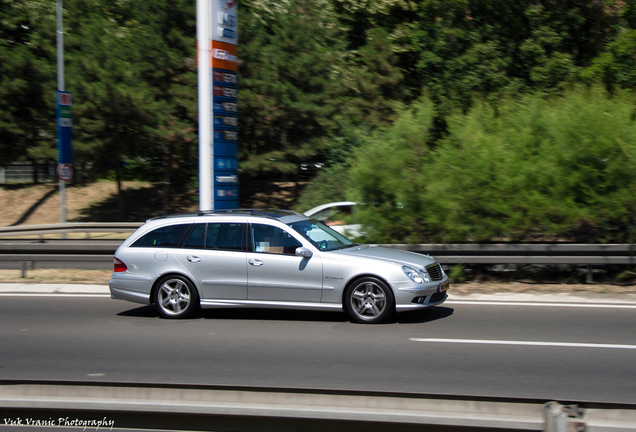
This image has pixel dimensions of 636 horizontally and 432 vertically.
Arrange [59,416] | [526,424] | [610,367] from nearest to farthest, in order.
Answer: [526,424] → [59,416] → [610,367]

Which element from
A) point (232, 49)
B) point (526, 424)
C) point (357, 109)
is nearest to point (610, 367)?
point (526, 424)

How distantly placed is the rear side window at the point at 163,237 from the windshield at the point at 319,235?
1.64 meters

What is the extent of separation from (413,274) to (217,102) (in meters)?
7.35

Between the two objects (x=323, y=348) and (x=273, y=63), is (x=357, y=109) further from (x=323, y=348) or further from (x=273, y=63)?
(x=323, y=348)

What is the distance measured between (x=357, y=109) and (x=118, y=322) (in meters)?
20.7

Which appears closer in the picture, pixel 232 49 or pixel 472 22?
pixel 232 49

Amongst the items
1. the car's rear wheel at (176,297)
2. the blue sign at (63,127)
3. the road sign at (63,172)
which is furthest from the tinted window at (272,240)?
the blue sign at (63,127)

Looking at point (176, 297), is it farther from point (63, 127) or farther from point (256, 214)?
point (63, 127)

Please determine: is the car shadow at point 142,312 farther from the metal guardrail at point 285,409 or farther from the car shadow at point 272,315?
the metal guardrail at point 285,409

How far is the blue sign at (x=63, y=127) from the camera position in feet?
69.2

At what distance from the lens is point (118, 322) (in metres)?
8.53

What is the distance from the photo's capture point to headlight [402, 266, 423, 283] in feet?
25.9

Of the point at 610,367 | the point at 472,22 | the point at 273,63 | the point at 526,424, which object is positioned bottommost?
the point at 610,367

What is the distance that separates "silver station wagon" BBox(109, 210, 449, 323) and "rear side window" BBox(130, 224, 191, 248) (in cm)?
1
